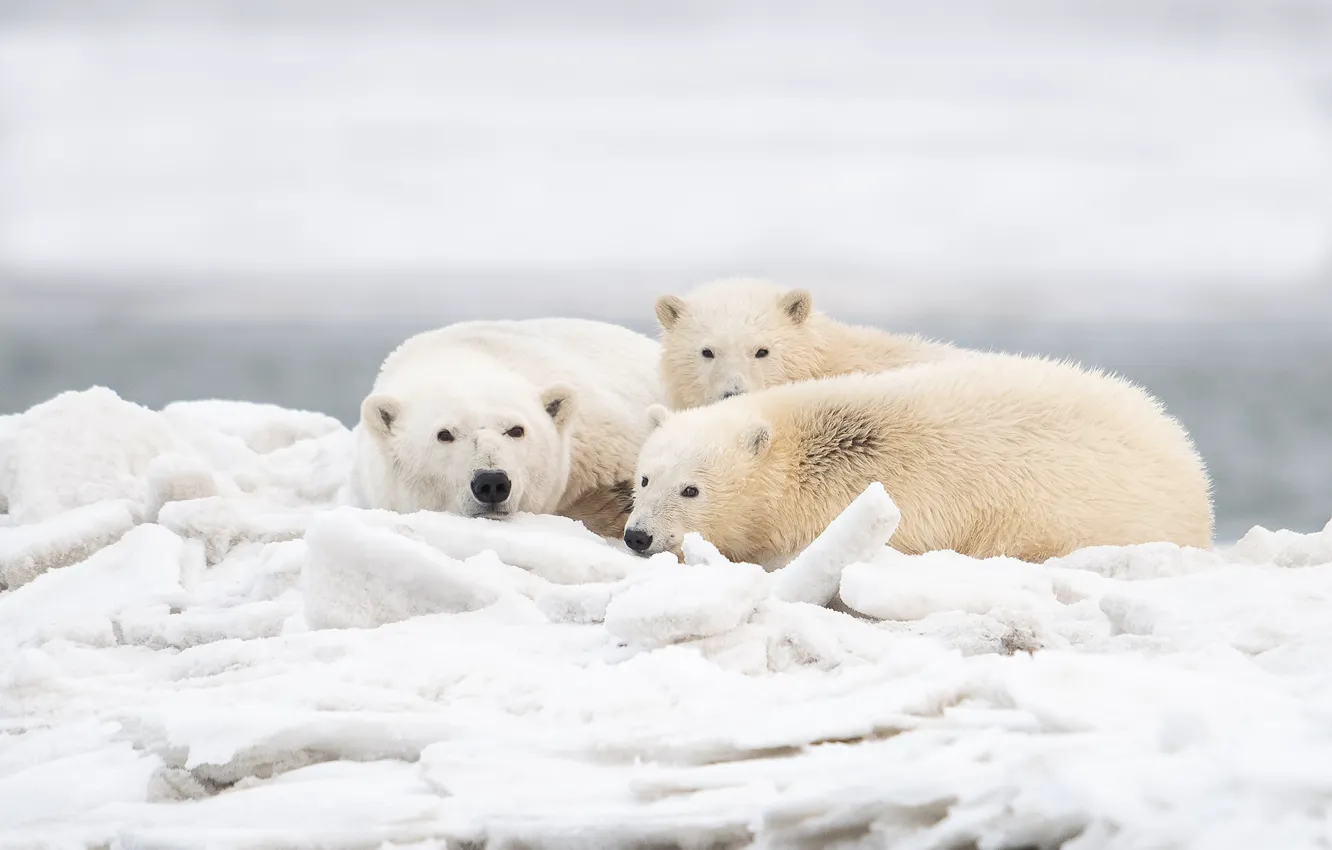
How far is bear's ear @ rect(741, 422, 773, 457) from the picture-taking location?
529cm

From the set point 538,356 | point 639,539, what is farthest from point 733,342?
point 639,539

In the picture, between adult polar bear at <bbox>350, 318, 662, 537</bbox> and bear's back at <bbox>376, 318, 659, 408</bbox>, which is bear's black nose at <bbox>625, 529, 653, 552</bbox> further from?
bear's back at <bbox>376, 318, 659, 408</bbox>

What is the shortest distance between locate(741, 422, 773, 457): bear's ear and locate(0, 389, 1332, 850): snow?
0.79 meters

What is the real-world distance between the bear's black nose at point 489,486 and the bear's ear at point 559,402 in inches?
28.9

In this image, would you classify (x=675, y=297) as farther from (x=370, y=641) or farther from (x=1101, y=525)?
(x=370, y=641)

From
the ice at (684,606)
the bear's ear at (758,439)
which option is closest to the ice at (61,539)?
the bear's ear at (758,439)

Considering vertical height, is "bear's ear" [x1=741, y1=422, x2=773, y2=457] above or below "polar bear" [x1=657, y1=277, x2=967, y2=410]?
below

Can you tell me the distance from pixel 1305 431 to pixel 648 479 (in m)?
39.0

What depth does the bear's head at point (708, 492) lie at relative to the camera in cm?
525

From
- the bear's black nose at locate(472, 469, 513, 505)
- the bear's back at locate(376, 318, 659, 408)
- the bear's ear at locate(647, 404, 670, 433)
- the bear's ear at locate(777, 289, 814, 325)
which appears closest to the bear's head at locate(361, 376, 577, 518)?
the bear's black nose at locate(472, 469, 513, 505)

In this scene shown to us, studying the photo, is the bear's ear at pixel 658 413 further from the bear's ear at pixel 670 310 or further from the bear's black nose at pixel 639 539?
the bear's ear at pixel 670 310

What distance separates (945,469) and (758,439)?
2.38 feet

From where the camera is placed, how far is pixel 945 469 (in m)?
5.11

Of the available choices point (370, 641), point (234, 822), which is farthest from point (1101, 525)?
point (234, 822)
